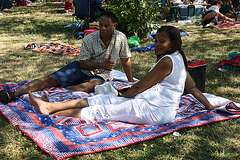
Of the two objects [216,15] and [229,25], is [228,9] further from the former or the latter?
[229,25]

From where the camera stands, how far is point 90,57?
4410mm

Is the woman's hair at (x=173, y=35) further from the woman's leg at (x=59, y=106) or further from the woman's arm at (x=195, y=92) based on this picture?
the woman's leg at (x=59, y=106)

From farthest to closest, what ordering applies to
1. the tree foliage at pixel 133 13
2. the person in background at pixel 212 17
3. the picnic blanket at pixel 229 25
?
the person in background at pixel 212 17 → the picnic blanket at pixel 229 25 → the tree foliage at pixel 133 13

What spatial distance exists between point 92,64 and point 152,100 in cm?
158

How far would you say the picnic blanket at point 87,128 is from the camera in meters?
2.70

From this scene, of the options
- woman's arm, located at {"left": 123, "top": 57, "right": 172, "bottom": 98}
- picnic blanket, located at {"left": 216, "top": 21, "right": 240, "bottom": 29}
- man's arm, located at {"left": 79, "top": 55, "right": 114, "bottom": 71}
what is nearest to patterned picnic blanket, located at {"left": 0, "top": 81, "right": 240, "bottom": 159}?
woman's arm, located at {"left": 123, "top": 57, "right": 172, "bottom": 98}

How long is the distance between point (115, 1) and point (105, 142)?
20.1 ft

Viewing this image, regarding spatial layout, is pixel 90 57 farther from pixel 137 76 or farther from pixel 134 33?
pixel 134 33

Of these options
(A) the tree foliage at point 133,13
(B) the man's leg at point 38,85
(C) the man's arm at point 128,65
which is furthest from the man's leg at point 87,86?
(A) the tree foliage at point 133,13

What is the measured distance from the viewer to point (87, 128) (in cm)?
300

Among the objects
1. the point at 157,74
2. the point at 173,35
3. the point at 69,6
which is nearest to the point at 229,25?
the point at 173,35

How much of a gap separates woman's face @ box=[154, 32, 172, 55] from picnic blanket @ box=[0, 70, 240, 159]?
35.7 inches

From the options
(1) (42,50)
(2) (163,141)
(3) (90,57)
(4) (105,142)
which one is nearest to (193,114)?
(2) (163,141)

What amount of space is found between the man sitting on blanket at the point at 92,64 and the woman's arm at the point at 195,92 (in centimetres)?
137
